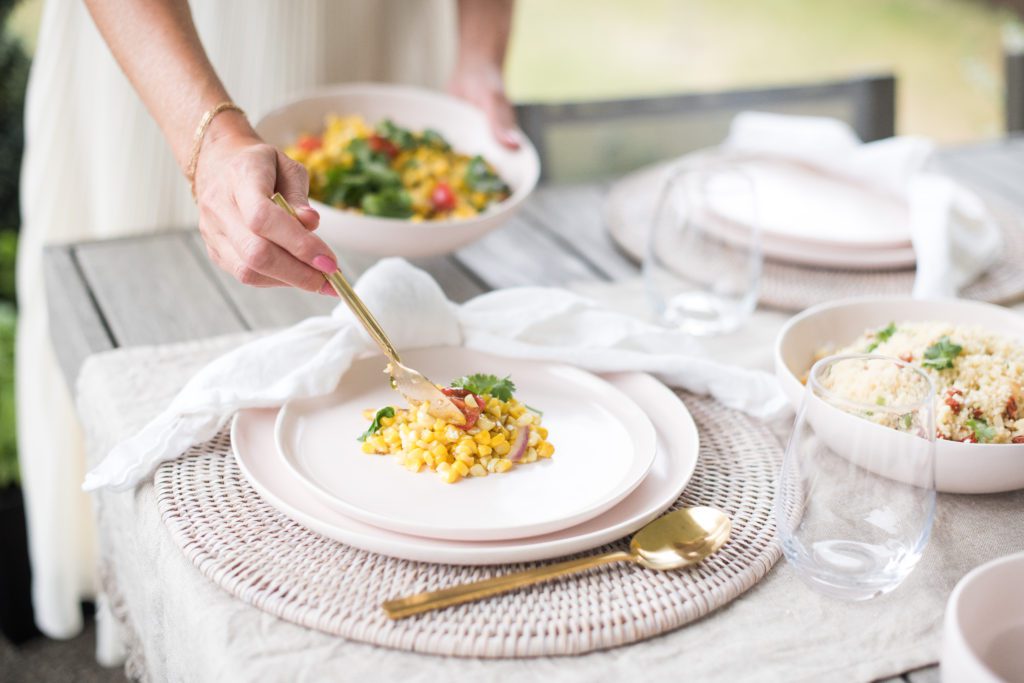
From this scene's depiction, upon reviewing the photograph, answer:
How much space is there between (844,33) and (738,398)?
563cm

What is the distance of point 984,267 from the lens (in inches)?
62.4

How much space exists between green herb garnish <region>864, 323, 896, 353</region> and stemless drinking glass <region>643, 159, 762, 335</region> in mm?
222

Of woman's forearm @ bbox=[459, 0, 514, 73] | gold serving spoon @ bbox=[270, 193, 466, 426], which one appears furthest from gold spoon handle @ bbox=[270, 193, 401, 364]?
woman's forearm @ bbox=[459, 0, 514, 73]

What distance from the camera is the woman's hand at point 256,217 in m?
1.07

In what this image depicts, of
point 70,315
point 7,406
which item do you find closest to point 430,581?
point 70,315

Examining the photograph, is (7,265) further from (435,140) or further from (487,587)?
(487,587)

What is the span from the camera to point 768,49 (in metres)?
6.16

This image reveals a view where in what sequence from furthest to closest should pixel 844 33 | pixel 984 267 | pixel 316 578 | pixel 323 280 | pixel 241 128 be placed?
pixel 844 33
pixel 984 267
pixel 241 128
pixel 323 280
pixel 316 578

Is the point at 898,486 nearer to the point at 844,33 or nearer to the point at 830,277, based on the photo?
the point at 830,277

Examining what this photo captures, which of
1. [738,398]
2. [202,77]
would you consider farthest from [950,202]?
[202,77]

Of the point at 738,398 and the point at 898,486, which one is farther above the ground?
the point at 898,486

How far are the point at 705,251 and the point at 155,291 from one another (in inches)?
30.5

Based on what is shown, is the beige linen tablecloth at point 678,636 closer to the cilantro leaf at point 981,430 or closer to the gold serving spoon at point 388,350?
the cilantro leaf at point 981,430

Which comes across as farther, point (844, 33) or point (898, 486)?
point (844, 33)
